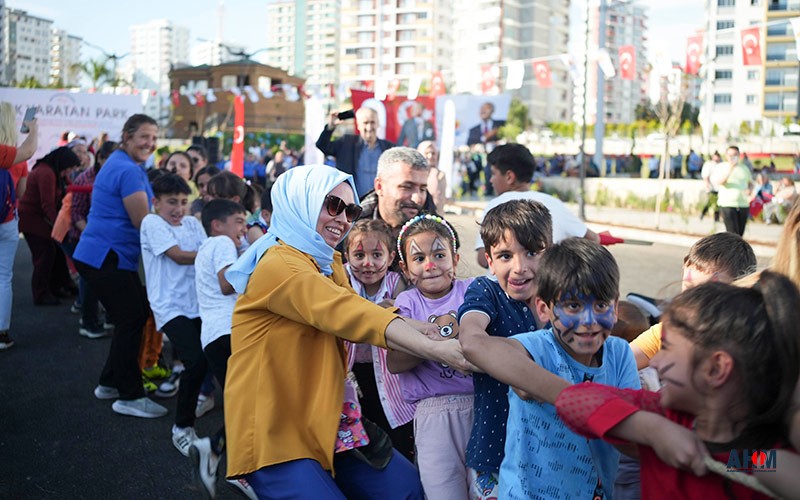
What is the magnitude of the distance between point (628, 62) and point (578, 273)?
95.3 ft

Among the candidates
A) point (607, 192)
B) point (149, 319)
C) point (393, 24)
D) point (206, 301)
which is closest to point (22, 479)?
point (206, 301)

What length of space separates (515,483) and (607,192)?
1012 inches

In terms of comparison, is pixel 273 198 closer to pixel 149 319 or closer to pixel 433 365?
pixel 433 365

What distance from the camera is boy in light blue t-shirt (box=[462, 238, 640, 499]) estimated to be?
96.9 inches

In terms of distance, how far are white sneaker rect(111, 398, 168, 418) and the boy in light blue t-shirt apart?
14.2 ft

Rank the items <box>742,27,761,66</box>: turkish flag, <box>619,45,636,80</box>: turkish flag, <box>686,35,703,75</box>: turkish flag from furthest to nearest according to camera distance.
A: 1. <box>686,35,703,75</box>: turkish flag
2. <box>619,45,636,80</box>: turkish flag
3. <box>742,27,761,66</box>: turkish flag

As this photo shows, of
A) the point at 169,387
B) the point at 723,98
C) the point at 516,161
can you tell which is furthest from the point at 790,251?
the point at 723,98

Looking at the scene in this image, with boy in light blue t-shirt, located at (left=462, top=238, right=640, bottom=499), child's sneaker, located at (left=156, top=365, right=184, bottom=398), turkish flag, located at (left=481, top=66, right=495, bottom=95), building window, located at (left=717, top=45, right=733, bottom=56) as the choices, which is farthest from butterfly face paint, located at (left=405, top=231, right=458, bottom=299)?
building window, located at (left=717, top=45, right=733, bottom=56)

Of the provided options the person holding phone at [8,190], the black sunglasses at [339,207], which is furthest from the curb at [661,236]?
the black sunglasses at [339,207]

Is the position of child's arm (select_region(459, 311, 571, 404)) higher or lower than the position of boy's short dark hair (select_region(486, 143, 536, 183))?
lower

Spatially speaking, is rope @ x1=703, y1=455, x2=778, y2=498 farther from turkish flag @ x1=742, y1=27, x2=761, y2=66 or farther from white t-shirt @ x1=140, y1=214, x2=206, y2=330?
turkish flag @ x1=742, y1=27, x2=761, y2=66

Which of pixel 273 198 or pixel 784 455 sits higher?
pixel 273 198

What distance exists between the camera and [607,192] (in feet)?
89.1

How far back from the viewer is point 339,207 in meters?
3.03
